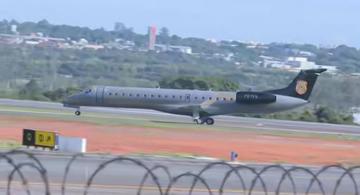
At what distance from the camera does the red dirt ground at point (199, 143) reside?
4176 cm

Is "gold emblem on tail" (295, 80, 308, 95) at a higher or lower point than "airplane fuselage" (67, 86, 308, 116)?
higher

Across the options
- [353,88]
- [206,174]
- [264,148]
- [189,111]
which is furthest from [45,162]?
[353,88]

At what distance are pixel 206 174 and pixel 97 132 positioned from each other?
22385 mm

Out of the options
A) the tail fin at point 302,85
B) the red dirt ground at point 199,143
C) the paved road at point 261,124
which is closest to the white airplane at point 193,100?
the tail fin at point 302,85

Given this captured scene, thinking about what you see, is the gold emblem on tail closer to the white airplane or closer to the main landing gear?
the white airplane

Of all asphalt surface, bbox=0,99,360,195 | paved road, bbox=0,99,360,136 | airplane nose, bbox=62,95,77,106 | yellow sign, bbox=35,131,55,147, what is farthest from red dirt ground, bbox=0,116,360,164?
airplane nose, bbox=62,95,77,106

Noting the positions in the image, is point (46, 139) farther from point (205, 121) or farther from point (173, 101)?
point (173, 101)

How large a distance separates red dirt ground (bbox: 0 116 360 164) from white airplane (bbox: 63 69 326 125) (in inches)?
476

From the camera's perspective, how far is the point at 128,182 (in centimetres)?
2559

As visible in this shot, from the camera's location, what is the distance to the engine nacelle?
71.8m

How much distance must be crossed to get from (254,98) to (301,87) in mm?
3597

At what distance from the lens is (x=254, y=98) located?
7181 cm

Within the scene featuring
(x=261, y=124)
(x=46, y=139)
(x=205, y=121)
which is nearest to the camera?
(x=46, y=139)

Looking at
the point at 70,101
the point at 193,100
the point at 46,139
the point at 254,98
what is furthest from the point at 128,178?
the point at 70,101
